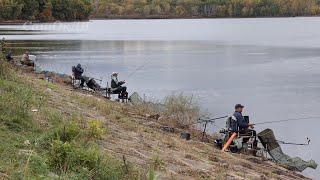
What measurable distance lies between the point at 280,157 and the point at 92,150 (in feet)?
26.2

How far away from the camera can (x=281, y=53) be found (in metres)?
55.5

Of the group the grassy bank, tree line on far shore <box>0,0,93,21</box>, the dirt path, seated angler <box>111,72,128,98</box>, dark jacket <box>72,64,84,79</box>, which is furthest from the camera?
tree line on far shore <box>0,0,93,21</box>

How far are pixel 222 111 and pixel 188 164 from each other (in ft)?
42.9

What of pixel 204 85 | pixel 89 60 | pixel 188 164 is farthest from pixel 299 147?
pixel 89 60

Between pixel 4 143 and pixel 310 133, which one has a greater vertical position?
pixel 4 143

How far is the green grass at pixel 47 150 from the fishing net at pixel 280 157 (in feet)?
19.9

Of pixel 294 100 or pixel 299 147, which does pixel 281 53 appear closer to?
pixel 294 100

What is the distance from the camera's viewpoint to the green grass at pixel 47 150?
766 centimetres

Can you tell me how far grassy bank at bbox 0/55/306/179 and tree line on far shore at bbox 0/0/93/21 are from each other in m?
116

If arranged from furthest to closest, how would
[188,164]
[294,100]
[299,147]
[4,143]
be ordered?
[294,100] → [299,147] → [188,164] → [4,143]

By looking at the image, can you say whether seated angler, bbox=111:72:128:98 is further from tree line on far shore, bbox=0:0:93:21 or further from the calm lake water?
tree line on far shore, bbox=0:0:93:21

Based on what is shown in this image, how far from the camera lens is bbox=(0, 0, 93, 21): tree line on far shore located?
129750 mm

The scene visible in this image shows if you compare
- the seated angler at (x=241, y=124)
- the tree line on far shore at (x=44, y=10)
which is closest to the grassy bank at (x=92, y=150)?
the seated angler at (x=241, y=124)

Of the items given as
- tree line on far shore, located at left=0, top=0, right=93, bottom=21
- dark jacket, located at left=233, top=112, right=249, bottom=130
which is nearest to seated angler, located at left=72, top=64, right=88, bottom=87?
dark jacket, located at left=233, top=112, right=249, bottom=130
